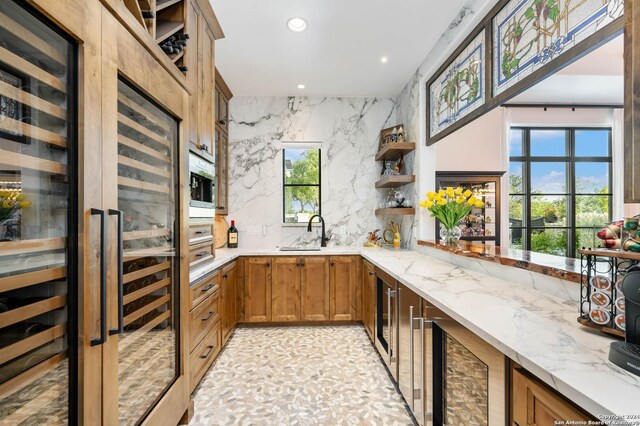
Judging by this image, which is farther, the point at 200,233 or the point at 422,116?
the point at 422,116

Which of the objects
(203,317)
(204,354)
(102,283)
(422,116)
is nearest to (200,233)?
(203,317)

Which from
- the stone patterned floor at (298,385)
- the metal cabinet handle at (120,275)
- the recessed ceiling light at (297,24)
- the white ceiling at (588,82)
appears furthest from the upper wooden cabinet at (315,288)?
the white ceiling at (588,82)

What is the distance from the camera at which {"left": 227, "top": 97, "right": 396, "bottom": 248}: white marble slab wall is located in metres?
4.08

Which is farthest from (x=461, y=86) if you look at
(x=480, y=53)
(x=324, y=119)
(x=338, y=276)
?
(x=338, y=276)

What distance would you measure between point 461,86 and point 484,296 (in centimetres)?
182

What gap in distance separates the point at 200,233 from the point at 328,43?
2078 mm

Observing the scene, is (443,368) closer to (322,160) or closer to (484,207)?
(322,160)

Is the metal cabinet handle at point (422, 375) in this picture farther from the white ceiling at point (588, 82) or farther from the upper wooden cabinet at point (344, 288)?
the white ceiling at point (588, 82)

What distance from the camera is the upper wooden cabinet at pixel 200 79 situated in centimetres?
201

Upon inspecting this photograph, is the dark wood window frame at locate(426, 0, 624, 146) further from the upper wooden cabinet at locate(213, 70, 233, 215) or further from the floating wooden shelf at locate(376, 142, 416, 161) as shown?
the upper wooden cabinet at locate(213, 70, 233, 215)

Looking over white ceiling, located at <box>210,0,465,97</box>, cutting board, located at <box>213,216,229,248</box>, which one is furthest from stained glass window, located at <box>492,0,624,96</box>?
cutting board, located at <box>213,216,229,248</box>

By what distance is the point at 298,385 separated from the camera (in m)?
2.28

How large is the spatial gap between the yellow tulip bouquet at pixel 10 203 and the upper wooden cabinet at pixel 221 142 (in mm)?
2663

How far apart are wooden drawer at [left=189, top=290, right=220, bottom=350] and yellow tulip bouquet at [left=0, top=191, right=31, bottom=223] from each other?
1.38 m
